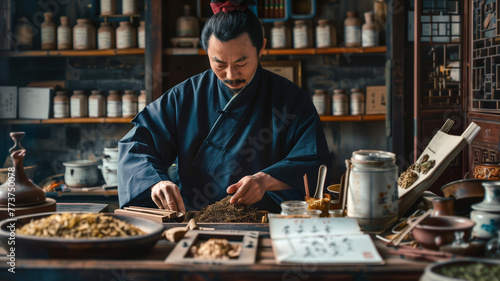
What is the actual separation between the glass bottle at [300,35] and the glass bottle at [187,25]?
0.73 meters

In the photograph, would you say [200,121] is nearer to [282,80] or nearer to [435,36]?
[282,80]

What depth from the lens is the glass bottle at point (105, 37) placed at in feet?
12.2

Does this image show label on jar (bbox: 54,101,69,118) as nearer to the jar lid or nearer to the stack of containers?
the stack of containers

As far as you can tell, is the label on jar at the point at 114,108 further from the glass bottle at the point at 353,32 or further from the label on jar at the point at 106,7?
the glass bottle at the point at 353,32

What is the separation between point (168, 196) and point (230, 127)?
21.9 inches

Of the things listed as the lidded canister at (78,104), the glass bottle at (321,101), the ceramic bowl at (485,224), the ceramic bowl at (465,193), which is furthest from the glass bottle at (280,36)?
the ceramic bowl at (485,224)

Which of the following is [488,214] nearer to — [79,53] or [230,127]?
[230,127]

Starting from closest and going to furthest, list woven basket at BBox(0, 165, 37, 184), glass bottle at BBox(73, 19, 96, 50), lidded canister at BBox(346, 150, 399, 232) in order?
1. lidded canister at BBox(346, 150, 399, 232)
2. woven basket at BBox(0, 165, 37, 184)
3. glass bottle at BBox(73, 19, 96, 50)

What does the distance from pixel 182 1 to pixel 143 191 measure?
7.86 feet

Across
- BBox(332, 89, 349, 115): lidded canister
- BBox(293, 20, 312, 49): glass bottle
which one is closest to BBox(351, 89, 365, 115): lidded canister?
BBox(332, 89, 349, 115): lidded canister

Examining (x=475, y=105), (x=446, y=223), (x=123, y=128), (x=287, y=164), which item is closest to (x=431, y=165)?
(x=446, y=223)

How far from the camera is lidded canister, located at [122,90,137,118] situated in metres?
3.74

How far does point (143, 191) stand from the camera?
1.85m

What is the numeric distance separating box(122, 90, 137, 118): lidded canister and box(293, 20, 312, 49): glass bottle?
1.27 metres
